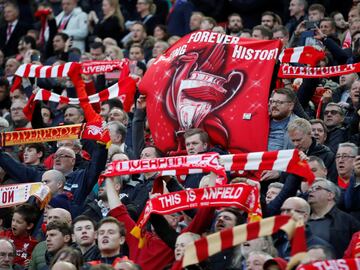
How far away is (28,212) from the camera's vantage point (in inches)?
536

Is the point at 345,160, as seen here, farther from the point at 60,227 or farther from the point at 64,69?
the point at 64,69

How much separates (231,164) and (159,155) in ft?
7.97

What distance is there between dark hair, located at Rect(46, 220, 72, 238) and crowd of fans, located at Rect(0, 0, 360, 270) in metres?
0.01

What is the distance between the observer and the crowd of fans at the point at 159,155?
11828 mm

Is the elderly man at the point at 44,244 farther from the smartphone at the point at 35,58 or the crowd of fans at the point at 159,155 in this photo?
the smartphone at the point at 35,58

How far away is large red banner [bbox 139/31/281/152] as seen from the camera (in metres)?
14.5

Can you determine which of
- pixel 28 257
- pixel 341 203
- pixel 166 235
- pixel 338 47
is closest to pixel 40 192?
pixel 28 257

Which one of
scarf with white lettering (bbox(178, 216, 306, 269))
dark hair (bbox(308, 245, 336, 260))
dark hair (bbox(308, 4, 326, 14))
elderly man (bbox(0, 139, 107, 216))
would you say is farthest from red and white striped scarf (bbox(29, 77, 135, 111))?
scarf with white lettering (bbox(178, 216, 306, 269))

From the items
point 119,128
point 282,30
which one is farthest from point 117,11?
point 119,128

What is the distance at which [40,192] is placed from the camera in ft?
44.6

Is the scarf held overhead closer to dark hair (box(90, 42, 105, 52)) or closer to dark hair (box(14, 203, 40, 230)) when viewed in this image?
dark hair (box(14, 203, 40, 230))

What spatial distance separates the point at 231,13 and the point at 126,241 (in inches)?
338

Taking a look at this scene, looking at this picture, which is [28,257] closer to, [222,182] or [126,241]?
[126,241]

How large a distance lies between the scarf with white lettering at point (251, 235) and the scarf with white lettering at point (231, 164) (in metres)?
1.79
